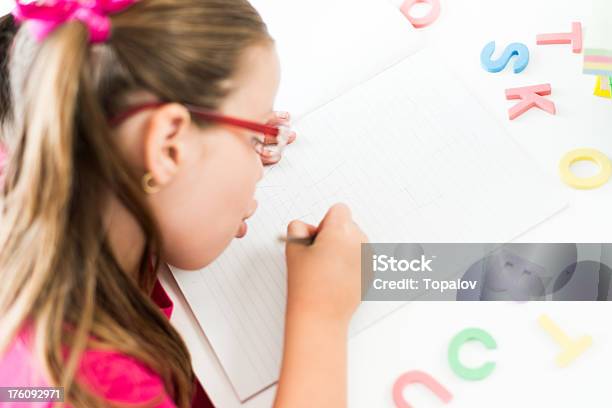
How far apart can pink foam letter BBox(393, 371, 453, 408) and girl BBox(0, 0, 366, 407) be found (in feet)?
0.18

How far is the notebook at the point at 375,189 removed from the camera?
0.73 meters

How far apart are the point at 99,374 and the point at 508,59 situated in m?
0.57

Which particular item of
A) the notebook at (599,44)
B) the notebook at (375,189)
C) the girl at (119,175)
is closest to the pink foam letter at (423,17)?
the notebook at (375,189)

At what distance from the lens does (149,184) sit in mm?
604

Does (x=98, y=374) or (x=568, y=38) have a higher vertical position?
(x=568, y=38)

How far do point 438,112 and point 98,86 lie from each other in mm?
407

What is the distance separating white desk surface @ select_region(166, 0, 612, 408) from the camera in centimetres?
66

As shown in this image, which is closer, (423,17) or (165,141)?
(165,141)

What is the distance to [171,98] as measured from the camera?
577 millimetres

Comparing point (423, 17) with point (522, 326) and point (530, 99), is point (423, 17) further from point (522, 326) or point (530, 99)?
→ point (522, 326)

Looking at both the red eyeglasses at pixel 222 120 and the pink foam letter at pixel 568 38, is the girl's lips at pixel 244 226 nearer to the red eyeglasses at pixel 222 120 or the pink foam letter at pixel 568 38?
the red eyeglasses at pixel 222 120

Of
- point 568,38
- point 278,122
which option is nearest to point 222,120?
point 278,122

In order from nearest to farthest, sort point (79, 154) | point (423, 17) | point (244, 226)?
point (79, 154)
point (244, 226)
point (423, 17)

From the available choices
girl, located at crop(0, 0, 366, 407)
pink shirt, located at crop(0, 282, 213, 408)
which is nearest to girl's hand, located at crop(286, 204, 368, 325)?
girl, located at crop(0, 0, 366, 407)
